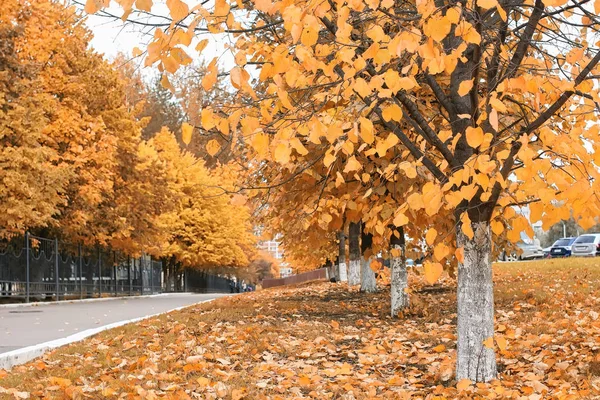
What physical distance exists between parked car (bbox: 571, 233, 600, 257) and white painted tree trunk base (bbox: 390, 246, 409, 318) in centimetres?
3222

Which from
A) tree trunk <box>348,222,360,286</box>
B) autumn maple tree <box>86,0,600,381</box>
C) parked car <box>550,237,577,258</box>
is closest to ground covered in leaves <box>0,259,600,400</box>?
autumn maple tree <box>86,0,600,381</box>

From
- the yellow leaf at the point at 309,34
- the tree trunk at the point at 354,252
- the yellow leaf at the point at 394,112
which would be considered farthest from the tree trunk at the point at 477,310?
the tree trunk at the point at 354,252

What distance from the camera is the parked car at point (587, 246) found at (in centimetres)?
4028

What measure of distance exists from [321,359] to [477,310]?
2.03m

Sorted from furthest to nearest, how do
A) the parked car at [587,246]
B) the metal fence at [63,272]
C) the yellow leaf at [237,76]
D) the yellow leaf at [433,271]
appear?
the parked car at [587,246] → the metal fence at [63,272] → the yellow leaf at [433,271] → the yellow leaf at [237,76]

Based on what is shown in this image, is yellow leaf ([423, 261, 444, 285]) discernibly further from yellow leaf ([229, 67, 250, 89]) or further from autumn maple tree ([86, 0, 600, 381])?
yellow leaf ([229, 67, 250, 89])

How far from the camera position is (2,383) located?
657 cm

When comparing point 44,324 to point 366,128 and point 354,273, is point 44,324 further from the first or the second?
point 354,273

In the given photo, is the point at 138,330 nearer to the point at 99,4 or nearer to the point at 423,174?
the point at 423,174

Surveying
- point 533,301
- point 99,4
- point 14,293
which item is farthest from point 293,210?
point 14,293

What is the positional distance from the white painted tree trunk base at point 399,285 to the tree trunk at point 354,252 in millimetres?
6910

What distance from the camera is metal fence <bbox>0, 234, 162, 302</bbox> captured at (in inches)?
844

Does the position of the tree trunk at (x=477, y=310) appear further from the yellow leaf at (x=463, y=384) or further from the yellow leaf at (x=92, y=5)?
the yellow leaf at (x=92, y=5)

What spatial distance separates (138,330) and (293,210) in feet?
9.54
